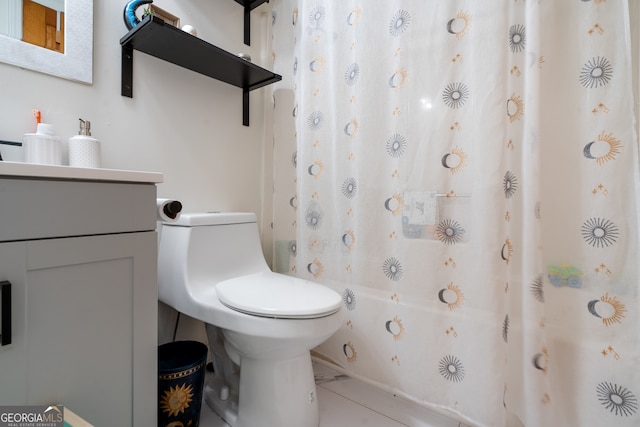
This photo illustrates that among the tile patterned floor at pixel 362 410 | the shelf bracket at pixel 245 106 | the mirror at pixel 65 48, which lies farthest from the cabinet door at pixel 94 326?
the shelf bracket at pixel 245 106

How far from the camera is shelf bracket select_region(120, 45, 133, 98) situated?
1041mm

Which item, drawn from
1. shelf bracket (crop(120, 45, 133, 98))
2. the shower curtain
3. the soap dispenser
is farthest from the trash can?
shelf bracket (crop(120, 45, 133, 98))

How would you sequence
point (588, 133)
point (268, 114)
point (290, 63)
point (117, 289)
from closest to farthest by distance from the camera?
point (117, 289), point (588, 133), point (290, 63), point (268, 114)

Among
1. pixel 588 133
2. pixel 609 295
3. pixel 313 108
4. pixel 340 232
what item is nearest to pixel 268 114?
pixel 313 108

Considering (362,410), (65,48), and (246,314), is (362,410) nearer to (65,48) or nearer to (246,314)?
(246,314)

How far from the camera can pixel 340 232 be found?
1207mm

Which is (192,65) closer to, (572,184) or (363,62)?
(363,62)

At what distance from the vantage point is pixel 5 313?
0.50 m

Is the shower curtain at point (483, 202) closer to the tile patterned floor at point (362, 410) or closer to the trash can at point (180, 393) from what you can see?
the tile patterned floor at point (362, 410)

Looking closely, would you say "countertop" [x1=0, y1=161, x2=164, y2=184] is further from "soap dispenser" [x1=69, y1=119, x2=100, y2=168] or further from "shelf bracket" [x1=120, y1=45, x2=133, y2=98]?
"shelf bracket" [x1=120, y1=45, x2=133, y2=98]

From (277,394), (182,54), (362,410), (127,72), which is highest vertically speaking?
(182,54)

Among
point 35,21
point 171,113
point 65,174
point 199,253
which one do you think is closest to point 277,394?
point 199,253

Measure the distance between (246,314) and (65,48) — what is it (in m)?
1.01

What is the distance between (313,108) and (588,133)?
931 millimetres
